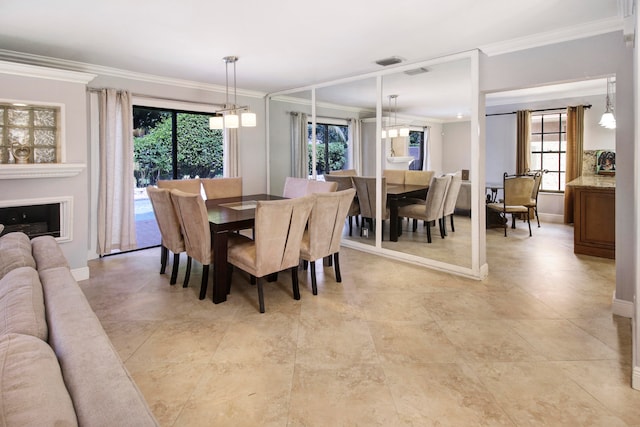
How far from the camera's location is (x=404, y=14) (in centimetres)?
283

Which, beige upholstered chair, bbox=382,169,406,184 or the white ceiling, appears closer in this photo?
the white ceiling

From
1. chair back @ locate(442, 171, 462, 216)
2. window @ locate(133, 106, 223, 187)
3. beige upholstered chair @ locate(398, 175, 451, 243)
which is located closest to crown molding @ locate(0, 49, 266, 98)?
window @ locate(133, 106, 223, 187)

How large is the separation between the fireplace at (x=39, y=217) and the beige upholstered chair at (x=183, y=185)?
0.95 m

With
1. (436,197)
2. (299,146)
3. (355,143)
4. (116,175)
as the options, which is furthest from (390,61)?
(116,175)

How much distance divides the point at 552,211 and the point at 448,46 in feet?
15.6

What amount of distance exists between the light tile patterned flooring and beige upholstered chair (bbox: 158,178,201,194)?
42.1 inches

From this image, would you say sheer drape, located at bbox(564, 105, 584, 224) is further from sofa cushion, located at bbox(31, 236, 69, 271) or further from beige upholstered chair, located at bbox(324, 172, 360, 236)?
sofa cushion, located at bbox(31, 236, 69, 271)

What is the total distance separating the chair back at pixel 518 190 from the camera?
582 cm

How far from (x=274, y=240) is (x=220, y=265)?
58cm

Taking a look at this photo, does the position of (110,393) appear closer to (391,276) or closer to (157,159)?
(391,276)

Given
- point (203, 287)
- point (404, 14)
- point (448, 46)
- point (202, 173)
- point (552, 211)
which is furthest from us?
point (552, 211)

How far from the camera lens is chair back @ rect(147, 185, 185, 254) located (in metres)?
3.36

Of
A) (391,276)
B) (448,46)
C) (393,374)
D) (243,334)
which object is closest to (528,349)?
(393,374)

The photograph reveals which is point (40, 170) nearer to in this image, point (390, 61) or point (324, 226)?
point (324, 226)
